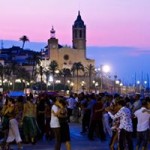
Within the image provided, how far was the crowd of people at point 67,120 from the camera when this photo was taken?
1641 centimetres

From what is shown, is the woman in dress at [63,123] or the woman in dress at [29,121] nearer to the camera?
the woman in dress at [63,123]

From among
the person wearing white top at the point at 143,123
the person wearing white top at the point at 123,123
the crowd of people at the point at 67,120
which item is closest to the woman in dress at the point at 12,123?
the crowd of people at the point at 67,120

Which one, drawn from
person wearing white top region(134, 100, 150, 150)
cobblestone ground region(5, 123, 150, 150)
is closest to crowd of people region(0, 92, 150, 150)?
person wearing white top region(134, 100, 150, 150)

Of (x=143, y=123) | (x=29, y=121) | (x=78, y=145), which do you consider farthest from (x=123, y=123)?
(x=29, y=121)

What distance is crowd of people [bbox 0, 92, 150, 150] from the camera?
1641cm

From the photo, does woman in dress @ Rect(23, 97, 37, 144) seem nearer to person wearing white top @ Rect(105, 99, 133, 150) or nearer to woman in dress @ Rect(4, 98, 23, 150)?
woman in dress @ Rect(4, 98, 23, 150)

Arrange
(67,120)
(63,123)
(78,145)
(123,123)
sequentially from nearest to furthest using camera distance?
(123,123) < (63,123) < (67,120) < (78,145)

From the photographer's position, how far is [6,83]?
142 meters

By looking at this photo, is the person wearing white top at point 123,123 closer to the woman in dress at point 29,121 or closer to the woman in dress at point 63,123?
the woman in dress at point 63,123

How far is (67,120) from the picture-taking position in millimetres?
16844

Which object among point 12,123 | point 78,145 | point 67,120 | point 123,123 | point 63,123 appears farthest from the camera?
point 78,145

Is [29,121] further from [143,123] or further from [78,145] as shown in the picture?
[143,123]

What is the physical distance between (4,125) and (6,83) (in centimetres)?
12460

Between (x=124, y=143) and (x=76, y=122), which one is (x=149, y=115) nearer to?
(x=124, y=143)
